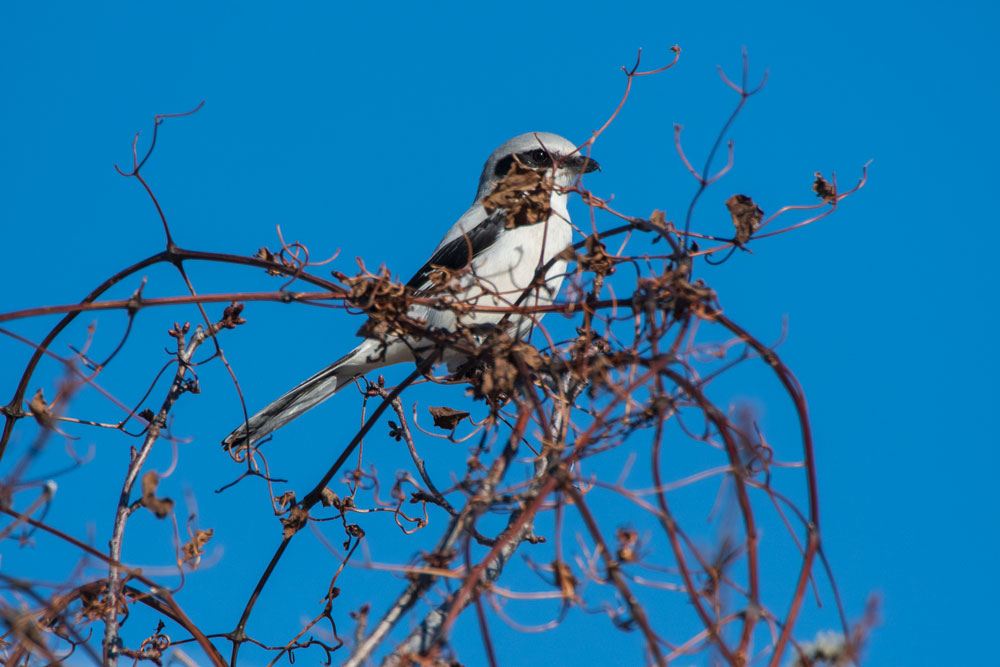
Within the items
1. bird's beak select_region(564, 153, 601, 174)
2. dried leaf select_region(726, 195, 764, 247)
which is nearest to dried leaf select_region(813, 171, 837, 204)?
dried leaf select_region(726, 195, 764, 247)

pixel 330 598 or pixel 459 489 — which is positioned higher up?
pixel 330 598

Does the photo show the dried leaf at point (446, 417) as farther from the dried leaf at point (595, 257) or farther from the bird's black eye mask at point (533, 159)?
the bird's black eye mask at point (533, 159)

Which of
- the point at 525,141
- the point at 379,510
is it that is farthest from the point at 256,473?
the point at 525,141

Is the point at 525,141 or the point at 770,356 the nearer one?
the point at 770,356

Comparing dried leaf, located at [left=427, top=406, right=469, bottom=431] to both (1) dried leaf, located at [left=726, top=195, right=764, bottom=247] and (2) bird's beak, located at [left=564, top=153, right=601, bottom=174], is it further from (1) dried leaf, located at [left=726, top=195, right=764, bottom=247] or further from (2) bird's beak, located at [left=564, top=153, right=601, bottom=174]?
(2) bird's beak, located at [left=564, top=153, right=601, bottom=174]

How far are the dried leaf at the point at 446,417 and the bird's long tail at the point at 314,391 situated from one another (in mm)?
1448

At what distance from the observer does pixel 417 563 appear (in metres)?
2.18

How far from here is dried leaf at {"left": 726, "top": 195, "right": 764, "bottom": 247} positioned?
2625 mm

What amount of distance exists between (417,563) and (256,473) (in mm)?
1085

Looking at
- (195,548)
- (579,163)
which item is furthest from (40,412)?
(579,163)

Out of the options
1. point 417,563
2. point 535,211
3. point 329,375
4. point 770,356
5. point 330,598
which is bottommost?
point 417,563

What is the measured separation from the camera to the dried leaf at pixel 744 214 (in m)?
2.62

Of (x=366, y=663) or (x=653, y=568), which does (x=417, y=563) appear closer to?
(x=366, y=663)

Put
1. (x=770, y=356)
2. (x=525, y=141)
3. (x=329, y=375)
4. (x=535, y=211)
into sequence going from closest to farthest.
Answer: (x=770, y=356) < (x=535, y=211) < (x=329, y=375) < (x=525, y=141)
